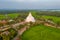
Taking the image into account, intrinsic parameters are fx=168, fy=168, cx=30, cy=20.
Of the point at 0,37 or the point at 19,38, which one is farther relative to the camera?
the point at 19,38

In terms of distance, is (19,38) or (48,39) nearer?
(48,39)

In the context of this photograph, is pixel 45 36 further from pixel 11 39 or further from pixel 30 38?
pixel 11 39

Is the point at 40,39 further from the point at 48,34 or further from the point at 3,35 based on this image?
the point at 3,35

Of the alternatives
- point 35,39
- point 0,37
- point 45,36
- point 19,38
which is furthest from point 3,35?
point 45,36

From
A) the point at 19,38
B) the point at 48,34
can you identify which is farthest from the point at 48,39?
the point at 19,38

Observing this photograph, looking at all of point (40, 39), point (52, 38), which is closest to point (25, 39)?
point (40, 39)

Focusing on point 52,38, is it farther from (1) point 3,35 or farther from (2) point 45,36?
(1) point 3,35

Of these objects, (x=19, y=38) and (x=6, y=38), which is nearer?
(x=6, y=38)
